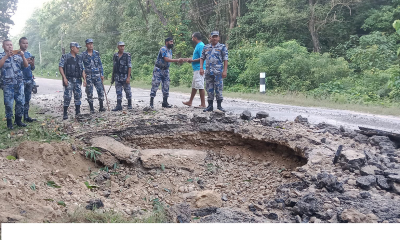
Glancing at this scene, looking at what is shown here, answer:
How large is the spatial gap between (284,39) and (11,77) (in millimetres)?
13887

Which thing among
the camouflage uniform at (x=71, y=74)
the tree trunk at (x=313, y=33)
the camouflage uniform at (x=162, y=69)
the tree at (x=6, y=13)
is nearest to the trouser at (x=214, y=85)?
the camouflage uniform at (x=162, y=69)

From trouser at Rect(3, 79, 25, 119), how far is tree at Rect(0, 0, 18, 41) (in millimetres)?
18990

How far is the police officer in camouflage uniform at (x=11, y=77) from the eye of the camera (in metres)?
6.11

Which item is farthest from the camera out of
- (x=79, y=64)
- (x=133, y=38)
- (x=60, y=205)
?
(x=133, y=38)

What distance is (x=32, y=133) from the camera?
6086 millimetres

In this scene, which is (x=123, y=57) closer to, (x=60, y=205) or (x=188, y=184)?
(x=188, y=184)

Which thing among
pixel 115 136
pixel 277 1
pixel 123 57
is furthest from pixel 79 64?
pixel 277 1

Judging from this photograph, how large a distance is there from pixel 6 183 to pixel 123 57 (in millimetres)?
4928

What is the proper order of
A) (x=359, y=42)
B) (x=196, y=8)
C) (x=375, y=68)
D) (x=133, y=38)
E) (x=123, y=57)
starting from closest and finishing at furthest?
(x=123, y=57) < (x=375, y=68) < (x=359, y=42) < (x=196, y=8) < (x=133, y=38)

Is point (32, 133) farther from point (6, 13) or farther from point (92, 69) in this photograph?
point (6, 13)

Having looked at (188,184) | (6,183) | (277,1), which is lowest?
(188,184)

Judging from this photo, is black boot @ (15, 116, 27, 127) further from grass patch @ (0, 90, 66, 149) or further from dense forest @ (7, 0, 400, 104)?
dense forest @ (7, 0, 400, 104)

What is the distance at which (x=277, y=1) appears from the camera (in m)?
16.6

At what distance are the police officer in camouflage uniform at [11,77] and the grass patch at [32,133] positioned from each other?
27cm
